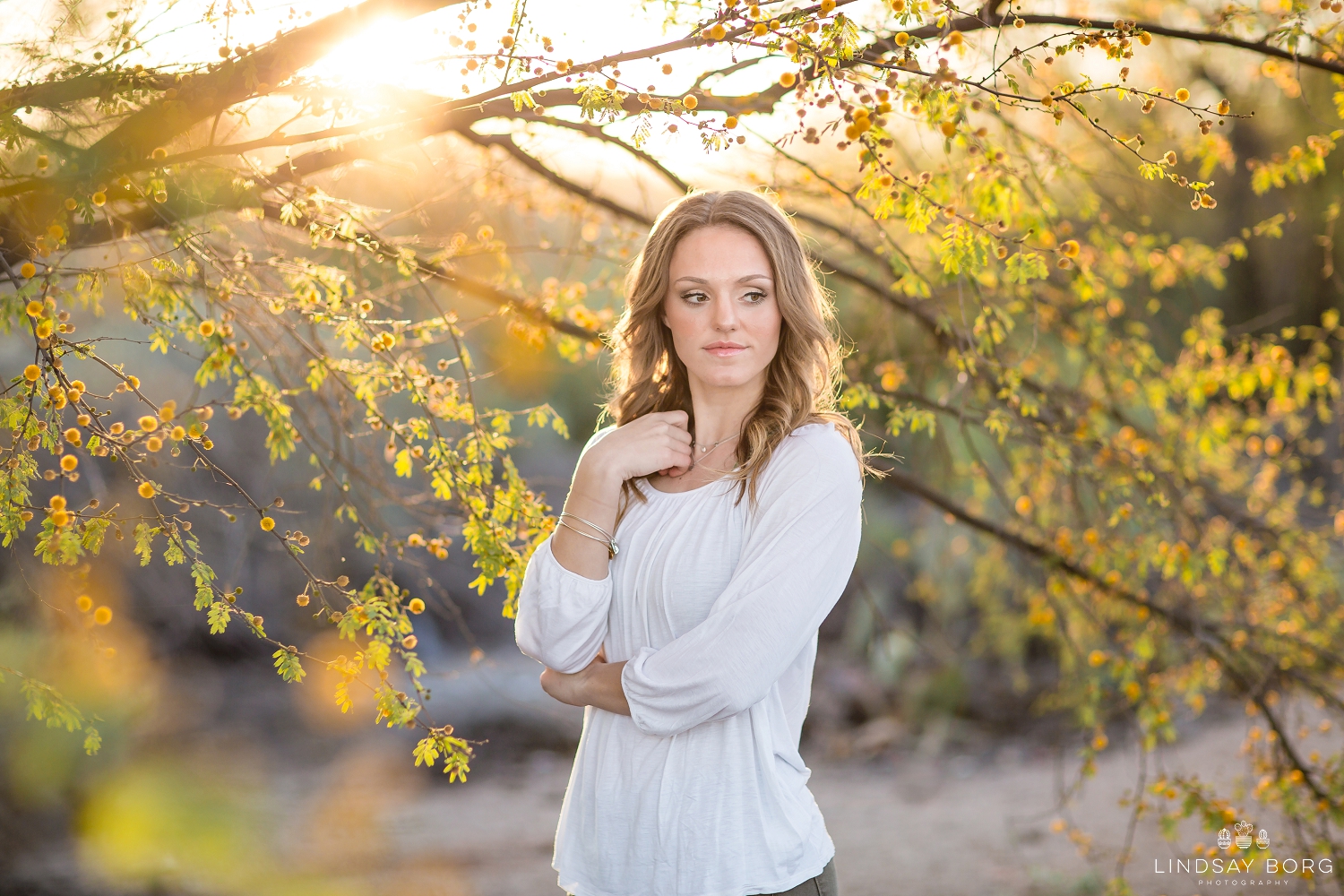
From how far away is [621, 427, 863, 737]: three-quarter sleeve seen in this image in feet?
4.45

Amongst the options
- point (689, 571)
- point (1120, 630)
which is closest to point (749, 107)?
point (689, 571)

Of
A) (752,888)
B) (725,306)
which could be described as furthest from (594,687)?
(725,306)

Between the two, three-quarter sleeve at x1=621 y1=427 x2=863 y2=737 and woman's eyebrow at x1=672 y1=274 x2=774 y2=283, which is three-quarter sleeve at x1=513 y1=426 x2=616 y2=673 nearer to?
three-quarter sleeve at x1=621 y1=427 x2=863 y2=737

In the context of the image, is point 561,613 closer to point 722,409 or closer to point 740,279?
point 722,409

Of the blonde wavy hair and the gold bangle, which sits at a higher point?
the blonde wavy hair

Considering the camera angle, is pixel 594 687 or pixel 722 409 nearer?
pixel 594 687

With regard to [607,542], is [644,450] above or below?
above

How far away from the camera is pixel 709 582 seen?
1477mm

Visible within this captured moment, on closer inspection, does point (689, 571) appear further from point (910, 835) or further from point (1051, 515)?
point (910, 835)

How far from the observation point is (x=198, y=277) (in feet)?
5.88

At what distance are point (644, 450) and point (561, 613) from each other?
278mm

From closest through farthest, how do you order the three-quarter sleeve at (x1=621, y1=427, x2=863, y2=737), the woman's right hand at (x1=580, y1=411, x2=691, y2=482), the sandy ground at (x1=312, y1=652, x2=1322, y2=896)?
the three-quarter sleeve at (x1=621, y1=427, x2=863, y2=737) → the woman's right hand at (x1=580, y1=411, x2=691, y2=482) → the sandy ground at (x1=312, y1=652, x2=1322, y2=896)

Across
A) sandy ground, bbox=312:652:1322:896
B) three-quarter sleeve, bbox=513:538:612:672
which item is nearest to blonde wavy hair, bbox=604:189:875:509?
three-quarter sleeve, bbox=513:538:612:672

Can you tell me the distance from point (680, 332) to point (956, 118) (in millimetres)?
562
